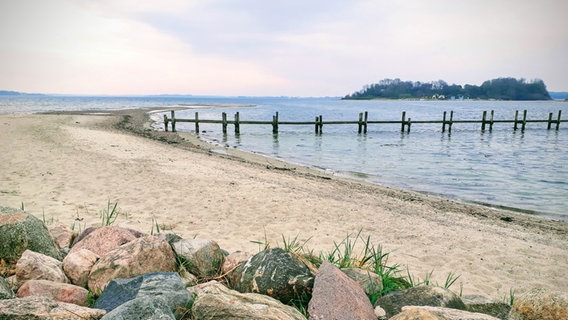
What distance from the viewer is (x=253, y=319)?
2027mm

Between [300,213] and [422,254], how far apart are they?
2717mm

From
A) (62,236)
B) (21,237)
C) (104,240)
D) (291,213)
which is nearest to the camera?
(21,237)

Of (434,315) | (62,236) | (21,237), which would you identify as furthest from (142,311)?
(62,236)

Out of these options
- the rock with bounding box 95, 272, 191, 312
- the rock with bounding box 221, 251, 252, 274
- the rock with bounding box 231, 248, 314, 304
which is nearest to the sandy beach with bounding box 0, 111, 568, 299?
the rock with bounding box 221, 251, 252, 274

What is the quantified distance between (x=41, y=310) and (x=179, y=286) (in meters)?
0.83

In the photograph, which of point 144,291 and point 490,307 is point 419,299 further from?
point 144,291

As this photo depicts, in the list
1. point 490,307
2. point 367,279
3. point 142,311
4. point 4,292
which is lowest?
point 490,307

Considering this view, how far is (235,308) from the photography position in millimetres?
2102

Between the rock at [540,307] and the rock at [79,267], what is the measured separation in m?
3.34

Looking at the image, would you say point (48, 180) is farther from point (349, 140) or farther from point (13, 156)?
point (349, 140)

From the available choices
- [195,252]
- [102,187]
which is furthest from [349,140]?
[195,252]

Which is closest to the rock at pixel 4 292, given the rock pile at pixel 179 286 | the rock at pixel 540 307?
Result: the rock pile at pixel 179 286

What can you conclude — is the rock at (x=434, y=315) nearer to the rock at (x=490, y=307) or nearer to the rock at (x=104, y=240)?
the rock at (x=490, y=307)

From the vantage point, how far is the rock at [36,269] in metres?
2.77
